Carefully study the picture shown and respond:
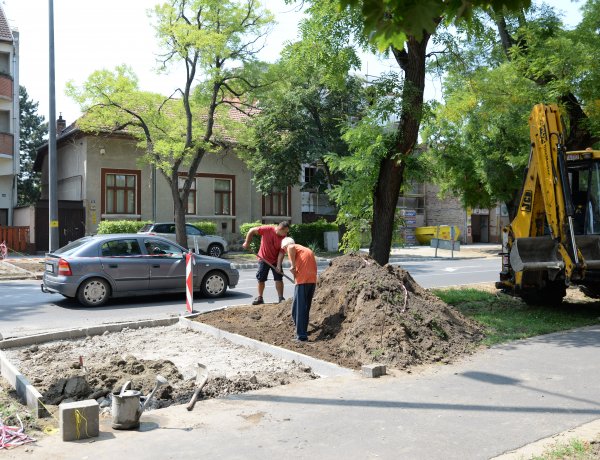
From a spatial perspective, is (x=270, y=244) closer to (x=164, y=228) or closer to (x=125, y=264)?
(x=125, y=264)

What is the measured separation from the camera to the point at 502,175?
25562 mm

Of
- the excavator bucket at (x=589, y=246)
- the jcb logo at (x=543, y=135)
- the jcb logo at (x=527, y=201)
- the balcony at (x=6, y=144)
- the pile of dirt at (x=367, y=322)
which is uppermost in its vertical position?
the balcony at (x=6, y=144)

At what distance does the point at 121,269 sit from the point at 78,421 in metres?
7.89

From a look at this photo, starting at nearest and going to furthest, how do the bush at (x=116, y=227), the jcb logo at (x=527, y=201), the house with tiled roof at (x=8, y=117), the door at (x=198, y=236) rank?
1. the jcb logo at (x=527, y=201)
2. the door at (x=198, y=236)
3. the bush at (x=116, y=227)
4. the house with tiled roof at (x=8, y=117)

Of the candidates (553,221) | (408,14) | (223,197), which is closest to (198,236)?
(223,197)

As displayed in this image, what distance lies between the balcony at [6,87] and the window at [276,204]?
14.7 metres

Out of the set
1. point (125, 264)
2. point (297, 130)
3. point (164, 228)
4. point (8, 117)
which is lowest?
point (125, 264)

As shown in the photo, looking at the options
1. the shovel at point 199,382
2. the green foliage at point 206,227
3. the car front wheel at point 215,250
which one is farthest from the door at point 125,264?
the green foliage at point 206,227

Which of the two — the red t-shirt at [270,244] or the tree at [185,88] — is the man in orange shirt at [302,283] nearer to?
the red t-shirt at [270,244]

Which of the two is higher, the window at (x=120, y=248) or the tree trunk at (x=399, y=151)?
the tree trunk at (x=399, y=151)

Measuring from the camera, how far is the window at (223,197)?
33.1 m

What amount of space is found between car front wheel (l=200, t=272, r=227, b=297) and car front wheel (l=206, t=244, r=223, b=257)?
13541 millimetres

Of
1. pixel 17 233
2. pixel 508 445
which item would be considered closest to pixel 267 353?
pixel 508 445

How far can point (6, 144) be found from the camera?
30.4 m
